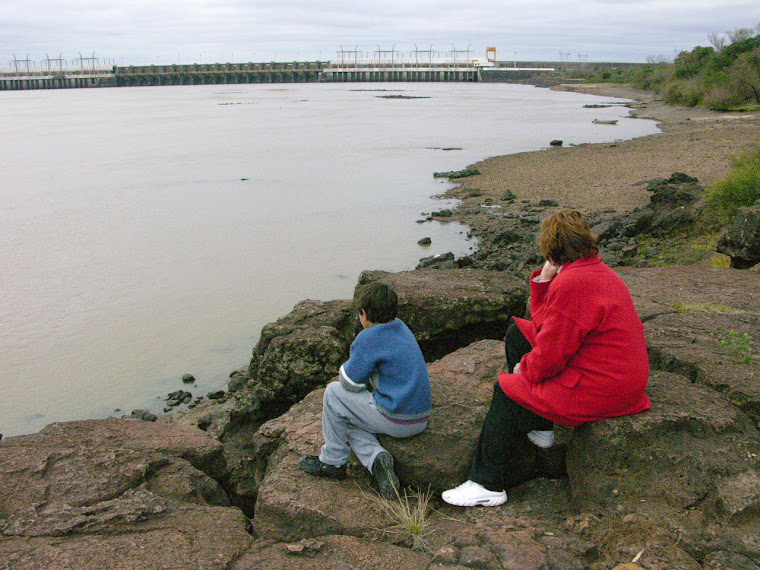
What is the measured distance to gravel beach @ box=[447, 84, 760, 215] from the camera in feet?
53.4

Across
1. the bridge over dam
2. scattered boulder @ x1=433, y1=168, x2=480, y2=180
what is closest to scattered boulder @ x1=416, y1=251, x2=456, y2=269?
scattered boulder @ x1=433, y1=168, x2=480, y2=180

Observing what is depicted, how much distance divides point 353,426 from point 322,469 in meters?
0.30

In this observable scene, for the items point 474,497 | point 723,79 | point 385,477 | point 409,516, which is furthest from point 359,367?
point 723,79

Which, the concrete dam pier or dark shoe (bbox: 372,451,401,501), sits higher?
the concrete dam pier

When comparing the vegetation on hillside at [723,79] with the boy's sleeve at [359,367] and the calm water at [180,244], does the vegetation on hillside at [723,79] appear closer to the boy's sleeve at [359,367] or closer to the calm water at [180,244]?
the calm water at [180,244]

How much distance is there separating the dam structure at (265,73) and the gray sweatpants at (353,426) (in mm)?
169932

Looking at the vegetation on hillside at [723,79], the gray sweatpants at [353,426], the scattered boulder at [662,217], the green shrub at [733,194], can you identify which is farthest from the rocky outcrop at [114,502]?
the vegetation on hillside at [723,79]

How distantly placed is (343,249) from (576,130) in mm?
24355

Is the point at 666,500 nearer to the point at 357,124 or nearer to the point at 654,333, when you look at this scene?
the point at 654,333

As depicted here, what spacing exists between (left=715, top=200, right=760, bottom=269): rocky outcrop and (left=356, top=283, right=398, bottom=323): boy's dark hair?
5.81 meters

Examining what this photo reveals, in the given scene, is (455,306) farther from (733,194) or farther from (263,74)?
(263,74)

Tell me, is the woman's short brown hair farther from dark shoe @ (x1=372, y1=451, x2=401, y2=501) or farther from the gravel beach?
the gravel beach

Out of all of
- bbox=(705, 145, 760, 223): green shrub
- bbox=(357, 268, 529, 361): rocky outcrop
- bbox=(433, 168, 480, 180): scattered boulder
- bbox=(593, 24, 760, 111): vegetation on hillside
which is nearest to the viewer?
bbox=(357, 268, 529, 361): rocky outcrop

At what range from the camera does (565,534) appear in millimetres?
3410
